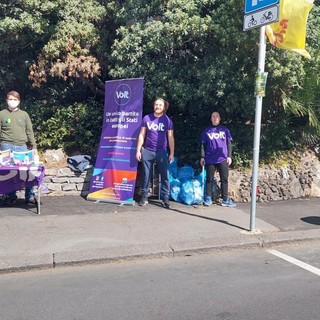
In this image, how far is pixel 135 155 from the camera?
7.82 metres

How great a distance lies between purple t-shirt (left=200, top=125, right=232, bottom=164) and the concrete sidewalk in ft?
2.90

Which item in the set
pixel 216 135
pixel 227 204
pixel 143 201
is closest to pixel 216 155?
pixel 216 135

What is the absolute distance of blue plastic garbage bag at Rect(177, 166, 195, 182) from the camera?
811 cm

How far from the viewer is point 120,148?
7957 millimetres

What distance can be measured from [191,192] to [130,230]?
74.4 inches

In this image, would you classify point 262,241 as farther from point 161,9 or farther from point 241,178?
point 161,9

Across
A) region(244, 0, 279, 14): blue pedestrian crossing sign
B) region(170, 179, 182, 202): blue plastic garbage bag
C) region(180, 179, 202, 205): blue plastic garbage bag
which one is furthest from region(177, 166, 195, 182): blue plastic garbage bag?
region(244, 0, 279, 14): blue pedestrian crossing sign

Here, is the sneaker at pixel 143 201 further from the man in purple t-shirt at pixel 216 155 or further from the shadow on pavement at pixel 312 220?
the shadow on pavement at pixel 312 220

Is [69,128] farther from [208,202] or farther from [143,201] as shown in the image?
[208,202]

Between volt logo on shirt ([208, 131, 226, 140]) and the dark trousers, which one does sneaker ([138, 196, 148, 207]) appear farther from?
volt logo on shirt ([208, 131, 226, 140])

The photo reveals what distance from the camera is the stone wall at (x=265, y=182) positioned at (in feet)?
26.9

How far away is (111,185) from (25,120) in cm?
187

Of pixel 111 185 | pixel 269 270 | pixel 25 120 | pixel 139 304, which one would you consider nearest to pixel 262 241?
pixel 269 270

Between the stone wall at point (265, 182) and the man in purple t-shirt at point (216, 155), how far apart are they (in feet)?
1.48
